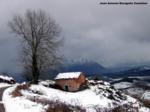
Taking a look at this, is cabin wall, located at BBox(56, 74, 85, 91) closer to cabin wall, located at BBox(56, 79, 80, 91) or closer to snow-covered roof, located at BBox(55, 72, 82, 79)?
cabin wall, located at BBox(56, 79, 80, 91)

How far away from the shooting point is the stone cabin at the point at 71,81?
301ft

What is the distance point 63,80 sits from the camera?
93938 millimetres

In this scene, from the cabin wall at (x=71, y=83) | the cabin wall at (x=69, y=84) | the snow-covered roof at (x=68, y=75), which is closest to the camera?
the cabin wall at (x=69, y=84)

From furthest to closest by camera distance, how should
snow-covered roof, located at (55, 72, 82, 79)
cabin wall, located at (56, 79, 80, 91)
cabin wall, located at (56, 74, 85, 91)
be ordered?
1. snow-covered roof, located at (55, 72, 82, 79)
2. cabin wall, located at (56, 74, 85, 91)
3. cabin wall, located at (56, 79, 80, 91)

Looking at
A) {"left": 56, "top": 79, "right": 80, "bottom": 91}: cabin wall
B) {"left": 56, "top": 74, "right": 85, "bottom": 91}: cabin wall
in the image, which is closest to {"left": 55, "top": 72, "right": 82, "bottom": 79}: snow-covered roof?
{"left": 56, "top": 74, "right": 85, "bottom": 91}: cabin wall

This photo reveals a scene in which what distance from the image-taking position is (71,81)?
305 feet

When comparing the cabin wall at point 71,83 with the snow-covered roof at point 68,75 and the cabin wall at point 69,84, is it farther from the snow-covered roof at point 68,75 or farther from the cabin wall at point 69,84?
the snow-covered roof at point 68,75

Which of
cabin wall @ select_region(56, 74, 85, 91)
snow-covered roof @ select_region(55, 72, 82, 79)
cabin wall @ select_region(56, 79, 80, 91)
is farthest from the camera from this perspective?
snow-covered roof @ select_region(55, 72, 82, 79)

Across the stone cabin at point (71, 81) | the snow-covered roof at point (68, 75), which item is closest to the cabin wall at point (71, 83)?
the stone cabin at point (71, 81)

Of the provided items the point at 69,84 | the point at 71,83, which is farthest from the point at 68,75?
the point at 69,84

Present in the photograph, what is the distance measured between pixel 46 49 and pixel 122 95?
66.7ft

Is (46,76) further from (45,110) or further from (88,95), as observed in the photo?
(45,110)

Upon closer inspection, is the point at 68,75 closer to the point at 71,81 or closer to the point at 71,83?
the point at 71,81

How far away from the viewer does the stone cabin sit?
3610 inches
